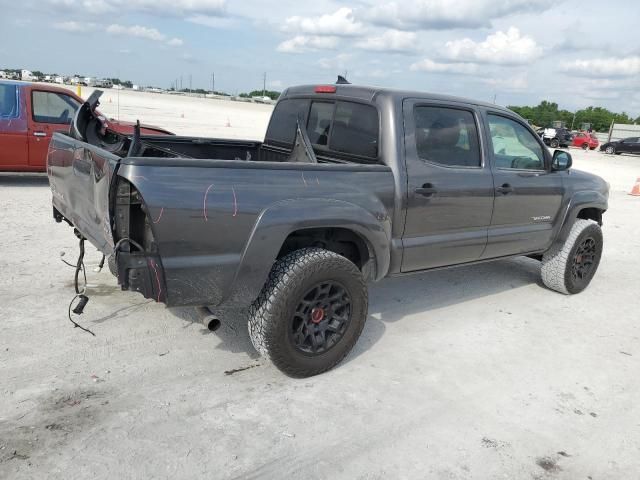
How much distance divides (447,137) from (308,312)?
1.78 m

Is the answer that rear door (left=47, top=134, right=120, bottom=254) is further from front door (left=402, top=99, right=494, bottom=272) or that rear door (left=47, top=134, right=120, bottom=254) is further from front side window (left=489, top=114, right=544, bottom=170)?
front side window (left=489, top=114, right=544, bottom=170)

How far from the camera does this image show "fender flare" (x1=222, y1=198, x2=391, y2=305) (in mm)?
3150

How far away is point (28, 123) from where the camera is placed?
8.52 metres

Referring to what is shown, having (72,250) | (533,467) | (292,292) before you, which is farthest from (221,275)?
(72,250)

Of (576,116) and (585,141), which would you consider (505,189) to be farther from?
(576,116)

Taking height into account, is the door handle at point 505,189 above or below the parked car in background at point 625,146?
above

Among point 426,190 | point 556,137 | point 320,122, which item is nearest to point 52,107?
point 320,122

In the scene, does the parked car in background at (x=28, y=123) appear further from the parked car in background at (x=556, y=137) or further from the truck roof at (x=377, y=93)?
the parked car in background at (x=556, y=137)

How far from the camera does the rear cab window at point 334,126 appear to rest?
4016 millimetres

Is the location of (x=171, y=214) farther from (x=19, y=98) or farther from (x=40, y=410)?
(x=19, y=98)

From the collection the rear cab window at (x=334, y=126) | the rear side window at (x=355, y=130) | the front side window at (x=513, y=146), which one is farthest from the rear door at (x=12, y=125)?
the front side window at (x=513, y=146)

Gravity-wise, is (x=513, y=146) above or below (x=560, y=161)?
above

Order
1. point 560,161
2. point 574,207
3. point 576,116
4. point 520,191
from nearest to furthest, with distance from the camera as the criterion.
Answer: point 520,191, point 560,161, point 574,207, point 576,116

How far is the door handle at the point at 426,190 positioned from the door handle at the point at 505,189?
826 millimetres
